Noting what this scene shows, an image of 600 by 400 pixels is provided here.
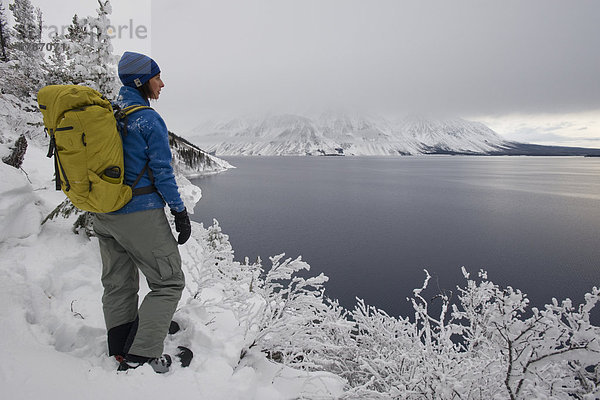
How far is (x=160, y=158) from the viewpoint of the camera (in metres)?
2.58

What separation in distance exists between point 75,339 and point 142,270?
1041 mm

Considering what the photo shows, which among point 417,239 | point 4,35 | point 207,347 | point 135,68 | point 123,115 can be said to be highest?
point 4,35

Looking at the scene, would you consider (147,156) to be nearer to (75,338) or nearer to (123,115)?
(123,115)

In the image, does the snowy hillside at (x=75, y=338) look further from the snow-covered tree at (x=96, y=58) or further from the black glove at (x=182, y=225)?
the snow-covered tree at (x=96, y=58)

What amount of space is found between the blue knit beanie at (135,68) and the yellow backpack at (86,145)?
1.30 feet

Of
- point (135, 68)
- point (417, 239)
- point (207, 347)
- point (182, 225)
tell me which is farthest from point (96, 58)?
point (417, 239)

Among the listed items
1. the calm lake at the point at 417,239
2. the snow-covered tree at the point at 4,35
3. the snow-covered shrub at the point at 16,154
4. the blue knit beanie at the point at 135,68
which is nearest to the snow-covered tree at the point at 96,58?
the snow-covered shrub at the point at 16,154

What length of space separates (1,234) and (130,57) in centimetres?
269

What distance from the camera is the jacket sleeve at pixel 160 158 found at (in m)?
2.54

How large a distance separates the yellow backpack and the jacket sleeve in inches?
9.3

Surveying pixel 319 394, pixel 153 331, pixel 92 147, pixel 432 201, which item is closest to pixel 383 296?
pixel 319 394

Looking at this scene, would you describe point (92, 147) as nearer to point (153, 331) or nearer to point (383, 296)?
point (153, 331)

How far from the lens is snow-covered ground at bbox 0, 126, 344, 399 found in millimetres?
2322

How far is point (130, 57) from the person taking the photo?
266 cm
